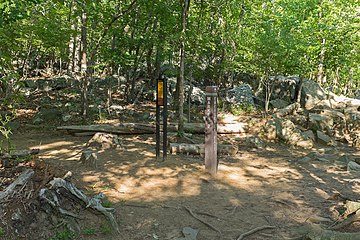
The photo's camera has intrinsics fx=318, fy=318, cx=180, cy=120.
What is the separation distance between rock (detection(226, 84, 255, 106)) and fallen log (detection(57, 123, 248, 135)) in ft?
12.7

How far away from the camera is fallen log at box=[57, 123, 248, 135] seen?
35.7 feet

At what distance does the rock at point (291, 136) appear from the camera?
11411 mm

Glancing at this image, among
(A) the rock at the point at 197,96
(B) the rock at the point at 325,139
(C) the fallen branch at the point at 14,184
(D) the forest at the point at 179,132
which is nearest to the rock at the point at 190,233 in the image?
(D) the forest at the point at 179,132

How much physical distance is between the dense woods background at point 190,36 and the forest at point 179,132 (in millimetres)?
82

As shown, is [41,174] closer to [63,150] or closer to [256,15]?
[63,150]

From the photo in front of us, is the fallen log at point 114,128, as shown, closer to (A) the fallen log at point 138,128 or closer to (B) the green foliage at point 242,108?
(A) the fallen log at point 138,128

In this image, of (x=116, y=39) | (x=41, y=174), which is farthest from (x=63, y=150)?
(x=116, y=39)

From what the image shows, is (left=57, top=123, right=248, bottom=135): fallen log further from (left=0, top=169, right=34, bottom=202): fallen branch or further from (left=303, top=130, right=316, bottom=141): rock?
(left=0, top=169, right=34, bottom=202): fallen branch

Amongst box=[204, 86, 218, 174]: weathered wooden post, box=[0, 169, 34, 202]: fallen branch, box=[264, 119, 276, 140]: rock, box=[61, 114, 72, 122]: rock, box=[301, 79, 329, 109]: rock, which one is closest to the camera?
box=[0, 169, 34, 202]: fallen branch

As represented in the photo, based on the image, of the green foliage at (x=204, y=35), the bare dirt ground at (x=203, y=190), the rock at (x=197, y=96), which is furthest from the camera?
the rock at (x=197, y=96)

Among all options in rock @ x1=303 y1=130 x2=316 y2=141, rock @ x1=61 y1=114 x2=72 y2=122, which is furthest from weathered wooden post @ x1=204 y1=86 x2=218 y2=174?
rock @ x1=61 y1=114 x2=72 y2=122

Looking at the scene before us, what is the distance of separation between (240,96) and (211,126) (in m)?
10.6

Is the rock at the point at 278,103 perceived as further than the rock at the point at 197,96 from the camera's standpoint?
No

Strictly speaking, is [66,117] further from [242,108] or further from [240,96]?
[240,96]
